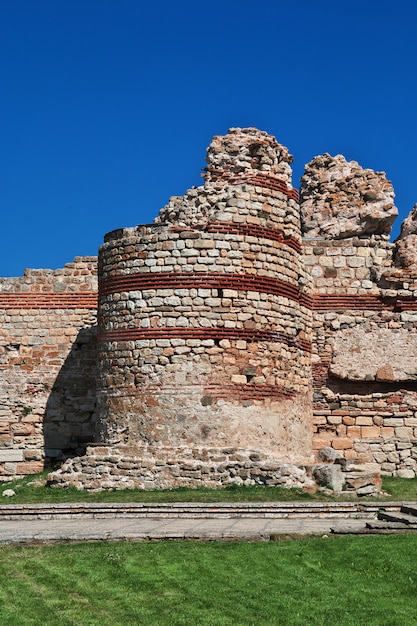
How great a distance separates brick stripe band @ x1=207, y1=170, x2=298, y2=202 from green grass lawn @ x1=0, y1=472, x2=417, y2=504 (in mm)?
5432

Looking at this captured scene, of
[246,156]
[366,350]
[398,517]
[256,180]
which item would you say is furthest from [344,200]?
[398,517]

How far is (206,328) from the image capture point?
15.4m

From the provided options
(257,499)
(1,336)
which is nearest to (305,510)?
(257,499)

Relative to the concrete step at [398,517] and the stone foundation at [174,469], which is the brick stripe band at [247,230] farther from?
the concrete step at [398,517]

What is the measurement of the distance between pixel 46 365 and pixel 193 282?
548 centimetres

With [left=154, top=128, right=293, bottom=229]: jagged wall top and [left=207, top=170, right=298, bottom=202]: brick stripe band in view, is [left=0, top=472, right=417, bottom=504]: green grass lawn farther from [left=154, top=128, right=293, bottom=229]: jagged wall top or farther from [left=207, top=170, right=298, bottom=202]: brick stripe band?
[left=207, top=170, right=298, bottom=202]: brick stripe band

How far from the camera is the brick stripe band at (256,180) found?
16.3 metres

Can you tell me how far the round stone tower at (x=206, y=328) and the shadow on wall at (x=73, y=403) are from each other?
10.7 ft

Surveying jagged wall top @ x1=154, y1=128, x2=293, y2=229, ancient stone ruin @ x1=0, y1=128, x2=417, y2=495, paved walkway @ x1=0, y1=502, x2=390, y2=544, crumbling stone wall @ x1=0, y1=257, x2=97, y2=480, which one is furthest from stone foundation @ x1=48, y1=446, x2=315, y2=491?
crumbling stone wall @ x1=0, y1=257, x2=97, y2=480

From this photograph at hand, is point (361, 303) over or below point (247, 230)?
below

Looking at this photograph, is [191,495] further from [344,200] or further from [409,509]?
[344,200]

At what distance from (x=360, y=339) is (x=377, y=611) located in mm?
11498

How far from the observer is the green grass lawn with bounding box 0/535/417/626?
6.87 meters

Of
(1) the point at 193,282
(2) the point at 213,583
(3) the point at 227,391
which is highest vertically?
(1) the point at 193,282
